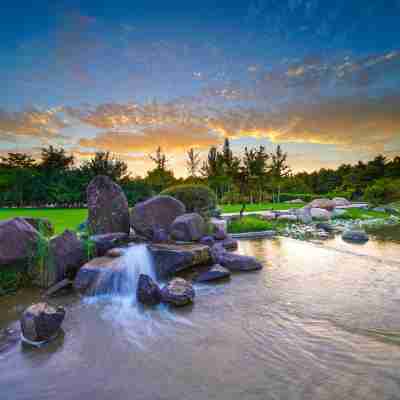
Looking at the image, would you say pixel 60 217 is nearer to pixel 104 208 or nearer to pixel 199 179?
pixel 104 208

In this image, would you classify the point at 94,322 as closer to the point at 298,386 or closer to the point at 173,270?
the point at 173,270

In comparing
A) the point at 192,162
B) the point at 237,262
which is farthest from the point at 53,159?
the point at 237,262

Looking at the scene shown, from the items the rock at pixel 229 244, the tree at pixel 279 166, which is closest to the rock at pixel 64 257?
the rock at pixel 229 244

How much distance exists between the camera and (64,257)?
5.54 m

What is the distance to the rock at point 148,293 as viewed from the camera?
441 cm

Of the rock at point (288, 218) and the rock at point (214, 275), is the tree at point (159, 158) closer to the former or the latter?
the rock at point (288, 218)

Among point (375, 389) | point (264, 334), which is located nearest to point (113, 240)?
point (264, 334)

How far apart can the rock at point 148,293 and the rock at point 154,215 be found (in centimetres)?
344

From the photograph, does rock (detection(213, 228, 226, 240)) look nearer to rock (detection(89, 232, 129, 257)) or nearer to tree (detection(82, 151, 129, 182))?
rock (detection(89, 232, 129, 257))

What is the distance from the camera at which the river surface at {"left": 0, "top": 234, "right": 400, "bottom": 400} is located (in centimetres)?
234

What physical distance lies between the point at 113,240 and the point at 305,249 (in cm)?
631

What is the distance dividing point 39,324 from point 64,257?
8.44ft

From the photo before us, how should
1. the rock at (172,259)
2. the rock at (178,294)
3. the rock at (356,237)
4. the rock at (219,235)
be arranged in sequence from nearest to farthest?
the rock at (178,294) < the rock at (172,259) < the rock at (219,235) < the rock at (356,237)

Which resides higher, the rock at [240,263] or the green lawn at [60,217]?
the green lawn at [60,217]
